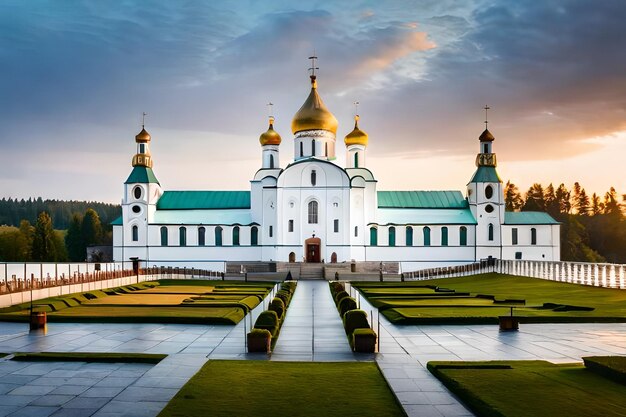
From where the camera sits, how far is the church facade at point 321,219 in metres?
61.8

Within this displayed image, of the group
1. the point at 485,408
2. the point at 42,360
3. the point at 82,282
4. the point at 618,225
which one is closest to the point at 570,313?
the point at 485,408

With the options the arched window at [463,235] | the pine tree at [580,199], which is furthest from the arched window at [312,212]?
the pine tree at [580,199]

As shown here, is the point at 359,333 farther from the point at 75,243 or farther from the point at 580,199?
the point at 580,199

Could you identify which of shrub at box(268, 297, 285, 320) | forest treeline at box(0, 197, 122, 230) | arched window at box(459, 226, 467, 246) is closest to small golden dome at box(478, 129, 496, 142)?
arched window at box(459, 226, 467, 246)

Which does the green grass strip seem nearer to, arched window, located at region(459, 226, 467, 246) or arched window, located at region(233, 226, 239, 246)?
arched window, located at region(233, 226, 239, 246)

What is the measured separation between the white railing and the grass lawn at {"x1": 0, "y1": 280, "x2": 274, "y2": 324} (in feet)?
62.9

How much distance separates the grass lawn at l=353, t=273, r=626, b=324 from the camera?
2164 centimetres

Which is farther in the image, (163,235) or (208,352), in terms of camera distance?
(163,235)

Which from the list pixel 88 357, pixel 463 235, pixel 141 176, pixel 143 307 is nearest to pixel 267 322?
pixel 88 357

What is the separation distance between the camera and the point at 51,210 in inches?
6289

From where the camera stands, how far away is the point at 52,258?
88125mm

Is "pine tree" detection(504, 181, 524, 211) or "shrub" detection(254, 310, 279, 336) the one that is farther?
"pine tree" detection(504, 181, 524, 211)

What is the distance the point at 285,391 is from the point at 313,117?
54.3m

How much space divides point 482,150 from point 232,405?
207 ft
